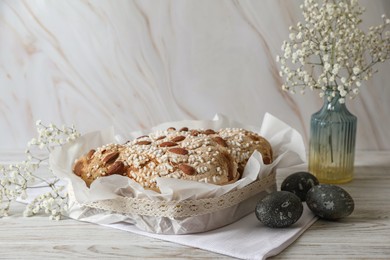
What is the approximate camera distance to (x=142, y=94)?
1.94 meters

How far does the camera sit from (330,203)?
1348 millimetres

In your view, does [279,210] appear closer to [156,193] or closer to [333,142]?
[156,193]

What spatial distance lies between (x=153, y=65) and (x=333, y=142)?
608 millimetres

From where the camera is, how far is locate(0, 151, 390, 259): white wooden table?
3.99 feet

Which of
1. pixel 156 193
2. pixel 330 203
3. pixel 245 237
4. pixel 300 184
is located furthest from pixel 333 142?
pixel 156 193

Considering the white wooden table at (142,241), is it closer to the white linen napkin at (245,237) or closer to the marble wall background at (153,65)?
the white linen napkin at (245,237)

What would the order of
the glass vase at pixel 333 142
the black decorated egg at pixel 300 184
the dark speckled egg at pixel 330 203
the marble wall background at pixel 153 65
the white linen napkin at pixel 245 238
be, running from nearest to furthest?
1. the white linen napkin at pixel 245 238
2. the dark speckled egg at pixel 330 203
3. the black decorated egg at pixel 300 184
4. the glass vase at pixel 333 142
5. the marble wall background at pixel 153 65

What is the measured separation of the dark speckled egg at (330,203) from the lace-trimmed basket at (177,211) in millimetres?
147

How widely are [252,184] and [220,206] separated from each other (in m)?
0.12

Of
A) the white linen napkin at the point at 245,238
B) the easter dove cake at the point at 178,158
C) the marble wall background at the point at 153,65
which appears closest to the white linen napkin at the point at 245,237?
the white linen napkin at the point at 245,238

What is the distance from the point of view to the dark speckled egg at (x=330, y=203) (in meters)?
1.34

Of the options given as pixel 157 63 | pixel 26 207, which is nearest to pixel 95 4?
pixel 157 63

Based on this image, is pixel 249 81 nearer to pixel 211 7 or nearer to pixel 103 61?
pixel 211 7

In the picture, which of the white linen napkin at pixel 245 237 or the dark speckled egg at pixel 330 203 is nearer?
the white linen napkin at pixel 245 237
